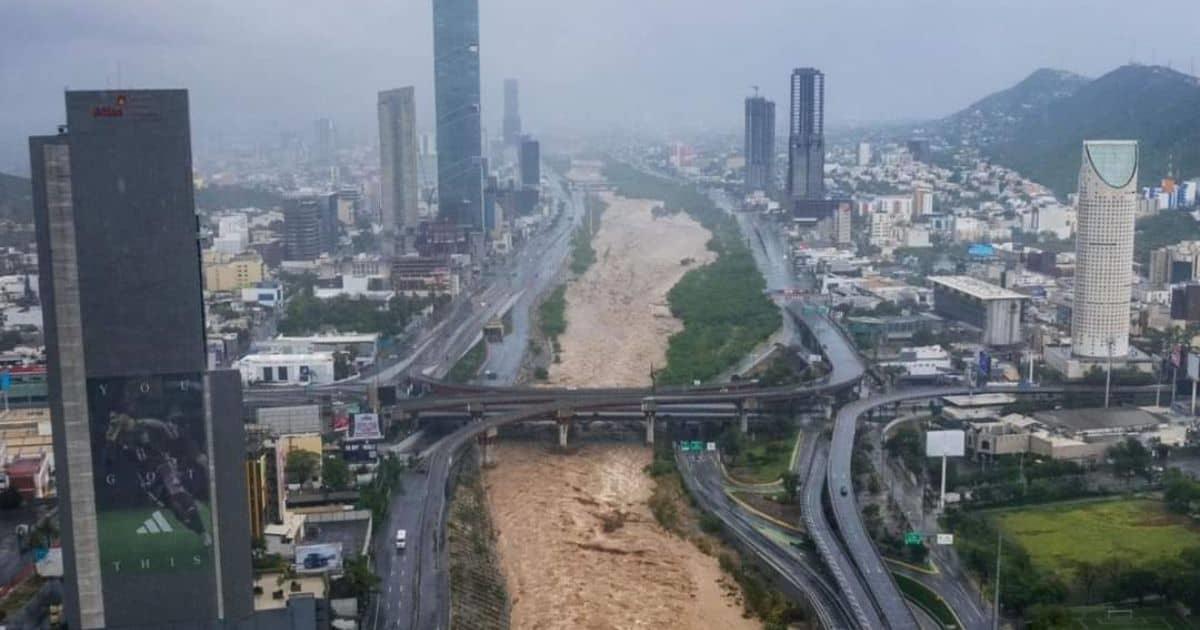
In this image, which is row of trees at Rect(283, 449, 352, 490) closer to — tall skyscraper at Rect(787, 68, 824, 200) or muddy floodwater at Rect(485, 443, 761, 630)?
muddy floodwater at Rect(485, 443, 761, 630)

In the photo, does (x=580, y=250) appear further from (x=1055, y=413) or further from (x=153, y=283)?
(x=153, y=283)

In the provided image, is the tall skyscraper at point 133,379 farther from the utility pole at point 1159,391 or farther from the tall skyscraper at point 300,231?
the tall skyscraper at point 300,231

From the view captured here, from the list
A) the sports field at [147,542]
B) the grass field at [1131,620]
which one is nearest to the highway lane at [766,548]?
the grass field at [1131,620]

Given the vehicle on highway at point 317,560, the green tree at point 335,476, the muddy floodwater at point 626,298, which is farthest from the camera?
the muddy floodwater at point 626,298

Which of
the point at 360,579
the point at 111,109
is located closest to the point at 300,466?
the point at 360,579

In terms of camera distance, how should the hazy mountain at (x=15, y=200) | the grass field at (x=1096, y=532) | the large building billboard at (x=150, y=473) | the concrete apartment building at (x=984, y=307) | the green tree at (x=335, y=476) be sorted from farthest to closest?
the concrete apartment building at (x=984, y=307) < the green tree at (x=335, y=476) < the hazy mountain at (x=15, y=200) < the grass field at (x=1096, y=532) < the large building billboard at (x=150, y=473)

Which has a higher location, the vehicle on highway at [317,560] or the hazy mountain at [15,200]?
the hazy mountain at [15,200]
